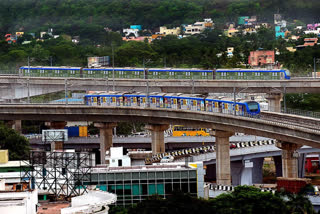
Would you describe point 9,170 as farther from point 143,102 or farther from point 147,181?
point 143,102

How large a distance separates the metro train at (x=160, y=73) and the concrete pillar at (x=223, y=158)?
40919 mm

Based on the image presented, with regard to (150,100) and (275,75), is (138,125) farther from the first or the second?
(150,100)

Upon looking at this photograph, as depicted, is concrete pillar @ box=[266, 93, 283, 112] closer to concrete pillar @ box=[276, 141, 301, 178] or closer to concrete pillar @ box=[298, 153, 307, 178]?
concrete pillar @ box=[298, 153, 307, 178]

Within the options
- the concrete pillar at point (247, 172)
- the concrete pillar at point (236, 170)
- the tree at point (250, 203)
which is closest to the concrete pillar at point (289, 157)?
the concrete pillar at point (247, 172)

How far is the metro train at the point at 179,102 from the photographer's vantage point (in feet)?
359

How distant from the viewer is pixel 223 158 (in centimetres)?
11288

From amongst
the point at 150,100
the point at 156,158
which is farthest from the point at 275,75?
the point at 156,158

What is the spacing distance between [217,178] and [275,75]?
44913 mm

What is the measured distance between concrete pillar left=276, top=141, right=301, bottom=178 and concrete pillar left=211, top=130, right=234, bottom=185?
735cm

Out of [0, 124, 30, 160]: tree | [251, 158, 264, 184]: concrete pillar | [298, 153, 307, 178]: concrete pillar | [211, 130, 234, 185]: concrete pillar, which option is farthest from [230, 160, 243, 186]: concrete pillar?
[0, 124, 30, 160]: tree

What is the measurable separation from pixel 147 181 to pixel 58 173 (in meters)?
A: 7.35

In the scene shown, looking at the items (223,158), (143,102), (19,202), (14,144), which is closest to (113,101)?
(143,102)

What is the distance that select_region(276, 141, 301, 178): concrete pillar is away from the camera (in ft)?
345

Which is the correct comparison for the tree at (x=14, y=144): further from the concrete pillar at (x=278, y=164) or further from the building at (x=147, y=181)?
the building at (x=147, y=181)
